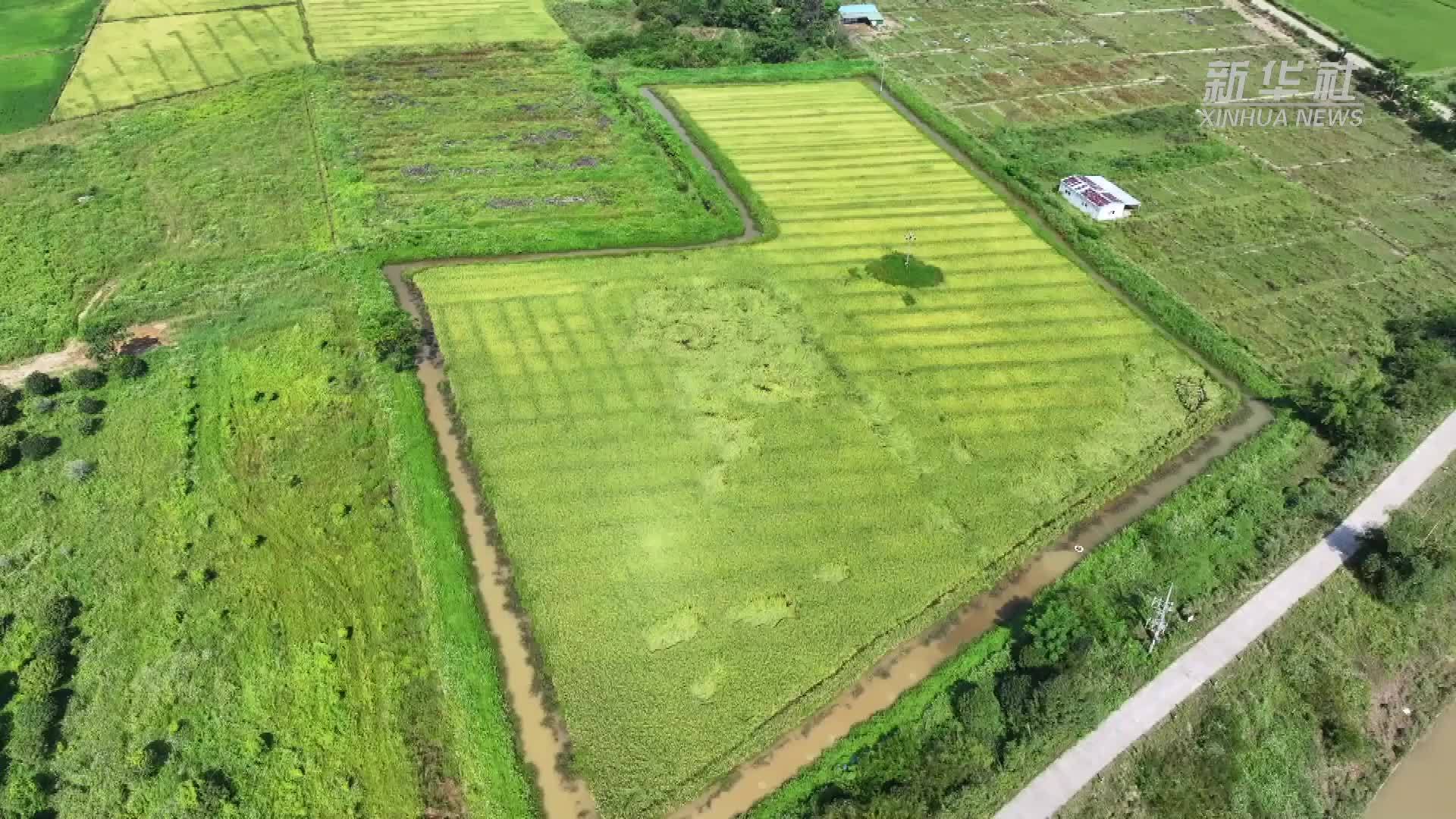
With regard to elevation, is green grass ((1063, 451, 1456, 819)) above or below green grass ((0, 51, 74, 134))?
below

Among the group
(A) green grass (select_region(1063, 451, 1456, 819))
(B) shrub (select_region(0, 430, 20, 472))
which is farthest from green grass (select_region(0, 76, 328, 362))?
(A) green grass (select_region(1063, 451, 1456, 819))

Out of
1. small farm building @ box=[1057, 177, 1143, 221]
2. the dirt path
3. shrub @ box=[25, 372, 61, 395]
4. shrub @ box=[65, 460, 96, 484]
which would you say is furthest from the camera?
the dirt path

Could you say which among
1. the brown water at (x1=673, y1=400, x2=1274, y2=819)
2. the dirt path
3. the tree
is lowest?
the brown water at (x1=673, y1=400, x2=1274, y2=819)

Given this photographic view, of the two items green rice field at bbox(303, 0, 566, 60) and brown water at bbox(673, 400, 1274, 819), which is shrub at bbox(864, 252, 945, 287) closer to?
brown water at bbox(673, 400, 1274, 819)

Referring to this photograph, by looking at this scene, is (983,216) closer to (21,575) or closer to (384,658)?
(384,658)

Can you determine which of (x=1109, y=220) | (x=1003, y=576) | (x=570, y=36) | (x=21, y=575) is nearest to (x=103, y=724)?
(x=21, y=575)

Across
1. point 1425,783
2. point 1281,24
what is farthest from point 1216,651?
point 1281,24

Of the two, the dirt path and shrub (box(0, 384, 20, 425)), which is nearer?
shrub (box(0, 384, 20, 425))
